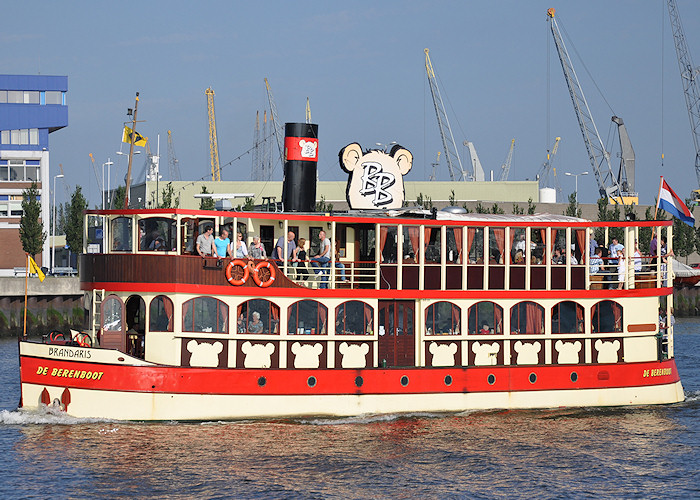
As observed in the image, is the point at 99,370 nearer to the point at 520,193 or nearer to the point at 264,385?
the point at 264,385

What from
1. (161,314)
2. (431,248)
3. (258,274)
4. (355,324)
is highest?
(431,248)

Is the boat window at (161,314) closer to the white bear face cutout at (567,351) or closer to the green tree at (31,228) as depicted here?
the white bear face cutout at (567,351)

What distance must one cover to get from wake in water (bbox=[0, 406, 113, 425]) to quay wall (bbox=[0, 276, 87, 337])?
3049 centimetres

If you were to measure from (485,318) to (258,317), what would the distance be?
6436 mm

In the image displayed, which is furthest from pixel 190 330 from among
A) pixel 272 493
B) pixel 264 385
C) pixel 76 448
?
pixel 272 493

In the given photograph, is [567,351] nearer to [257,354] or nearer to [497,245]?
[497,245]

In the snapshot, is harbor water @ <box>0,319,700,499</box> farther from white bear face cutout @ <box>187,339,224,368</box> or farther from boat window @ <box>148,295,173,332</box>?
boat window @ <box>148,295,173,332</box>

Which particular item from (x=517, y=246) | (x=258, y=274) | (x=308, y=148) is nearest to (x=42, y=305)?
(x=308, y=148)

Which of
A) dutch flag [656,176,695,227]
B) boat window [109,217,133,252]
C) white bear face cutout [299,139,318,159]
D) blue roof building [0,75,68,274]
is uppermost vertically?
blue roof building [0,75,68,274]

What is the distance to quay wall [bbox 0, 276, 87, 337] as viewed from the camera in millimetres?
55438

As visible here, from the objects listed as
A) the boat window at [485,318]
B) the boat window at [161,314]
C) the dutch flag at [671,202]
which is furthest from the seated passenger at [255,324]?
the dutch flag at [671,202]

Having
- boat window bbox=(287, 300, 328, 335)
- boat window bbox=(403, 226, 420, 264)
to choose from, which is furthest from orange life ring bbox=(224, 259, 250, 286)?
boat window bbox=(403, 226, 420, 264)

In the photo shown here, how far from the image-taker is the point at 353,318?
2631 cm

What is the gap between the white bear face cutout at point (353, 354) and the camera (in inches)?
1024
